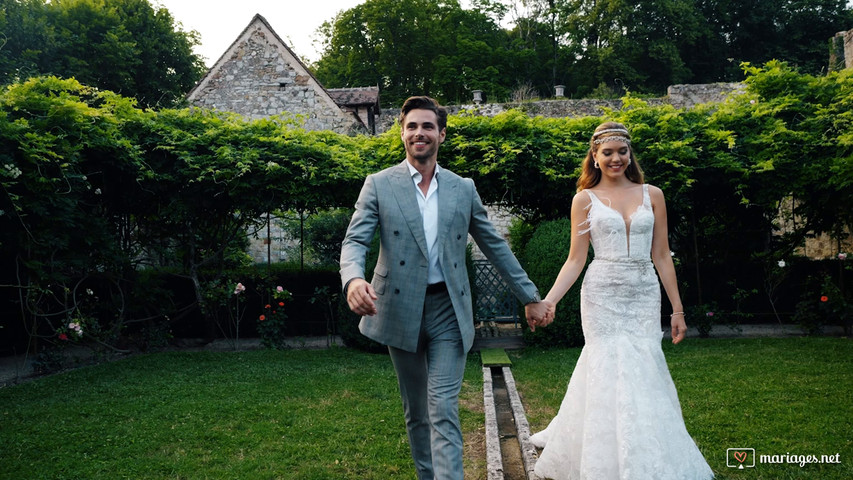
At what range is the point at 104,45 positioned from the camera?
21.6 metres

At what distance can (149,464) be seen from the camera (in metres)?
4.20

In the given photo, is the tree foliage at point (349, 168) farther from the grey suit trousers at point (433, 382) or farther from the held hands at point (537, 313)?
the grey suit trousers at point (433, 382)

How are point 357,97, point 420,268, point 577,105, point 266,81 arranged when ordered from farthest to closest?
point 577,105, point 357,97, point 266,81, point 420,268

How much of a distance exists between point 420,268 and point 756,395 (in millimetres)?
4424

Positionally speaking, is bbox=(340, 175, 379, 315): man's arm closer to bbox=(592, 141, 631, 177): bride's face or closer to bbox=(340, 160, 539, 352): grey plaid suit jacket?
bbox=(340, 160, 539, 352): grey plaid suit jacket

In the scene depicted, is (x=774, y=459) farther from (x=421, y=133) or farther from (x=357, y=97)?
(x=357, y=97)

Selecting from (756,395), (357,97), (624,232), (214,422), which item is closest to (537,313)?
(624,232)

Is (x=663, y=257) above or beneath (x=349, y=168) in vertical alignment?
beneath

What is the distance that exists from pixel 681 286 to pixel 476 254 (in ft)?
26.4

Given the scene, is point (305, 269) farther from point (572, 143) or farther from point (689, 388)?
point (689, 388)

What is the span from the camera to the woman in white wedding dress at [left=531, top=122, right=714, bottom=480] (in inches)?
133

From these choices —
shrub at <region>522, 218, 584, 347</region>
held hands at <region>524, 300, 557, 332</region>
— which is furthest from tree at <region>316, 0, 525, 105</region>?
held hands at <region>524, 300, 557, 332</region>

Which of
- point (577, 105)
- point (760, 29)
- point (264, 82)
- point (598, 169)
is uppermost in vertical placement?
point (760, 29)

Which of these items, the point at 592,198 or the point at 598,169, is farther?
the point at 598,169
